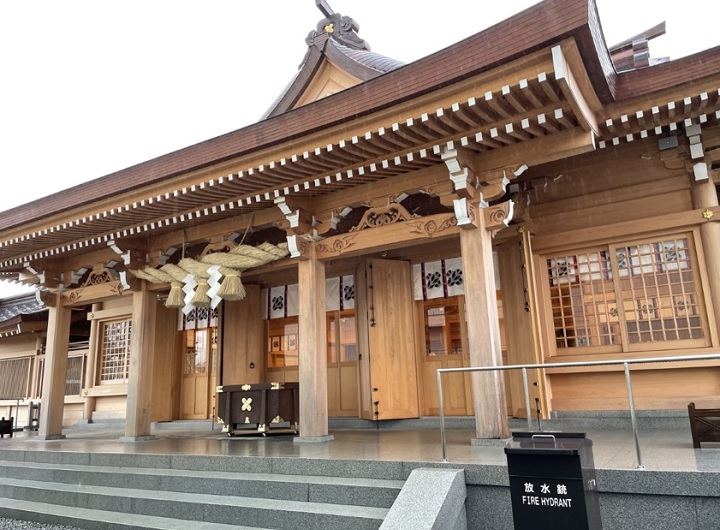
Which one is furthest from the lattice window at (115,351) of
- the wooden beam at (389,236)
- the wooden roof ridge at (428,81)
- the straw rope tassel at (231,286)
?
the wooden beam at (389,236)

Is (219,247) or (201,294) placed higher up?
(219,247)

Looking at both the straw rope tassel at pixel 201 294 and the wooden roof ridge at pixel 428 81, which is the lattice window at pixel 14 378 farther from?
the straw rope tassel at pixel 201 294

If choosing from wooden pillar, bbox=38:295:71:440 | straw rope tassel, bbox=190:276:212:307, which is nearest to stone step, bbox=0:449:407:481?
wooden pillar, bbox=38:295:71:440

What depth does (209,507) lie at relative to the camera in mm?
4445

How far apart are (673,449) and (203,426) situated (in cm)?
779

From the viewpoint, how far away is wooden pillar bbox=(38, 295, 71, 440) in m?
8.77

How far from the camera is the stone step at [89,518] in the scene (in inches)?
171

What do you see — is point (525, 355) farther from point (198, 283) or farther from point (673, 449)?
point (198, 283)

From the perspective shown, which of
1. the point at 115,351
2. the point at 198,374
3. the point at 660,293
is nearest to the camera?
the point at 660,293

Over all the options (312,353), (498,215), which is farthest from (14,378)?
(498,215)

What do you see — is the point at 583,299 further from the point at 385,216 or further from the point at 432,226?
the point at 385,216

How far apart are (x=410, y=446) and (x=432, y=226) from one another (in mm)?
2301

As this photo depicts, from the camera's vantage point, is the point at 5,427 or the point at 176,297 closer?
the point at 176,297

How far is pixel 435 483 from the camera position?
3.72 metres
